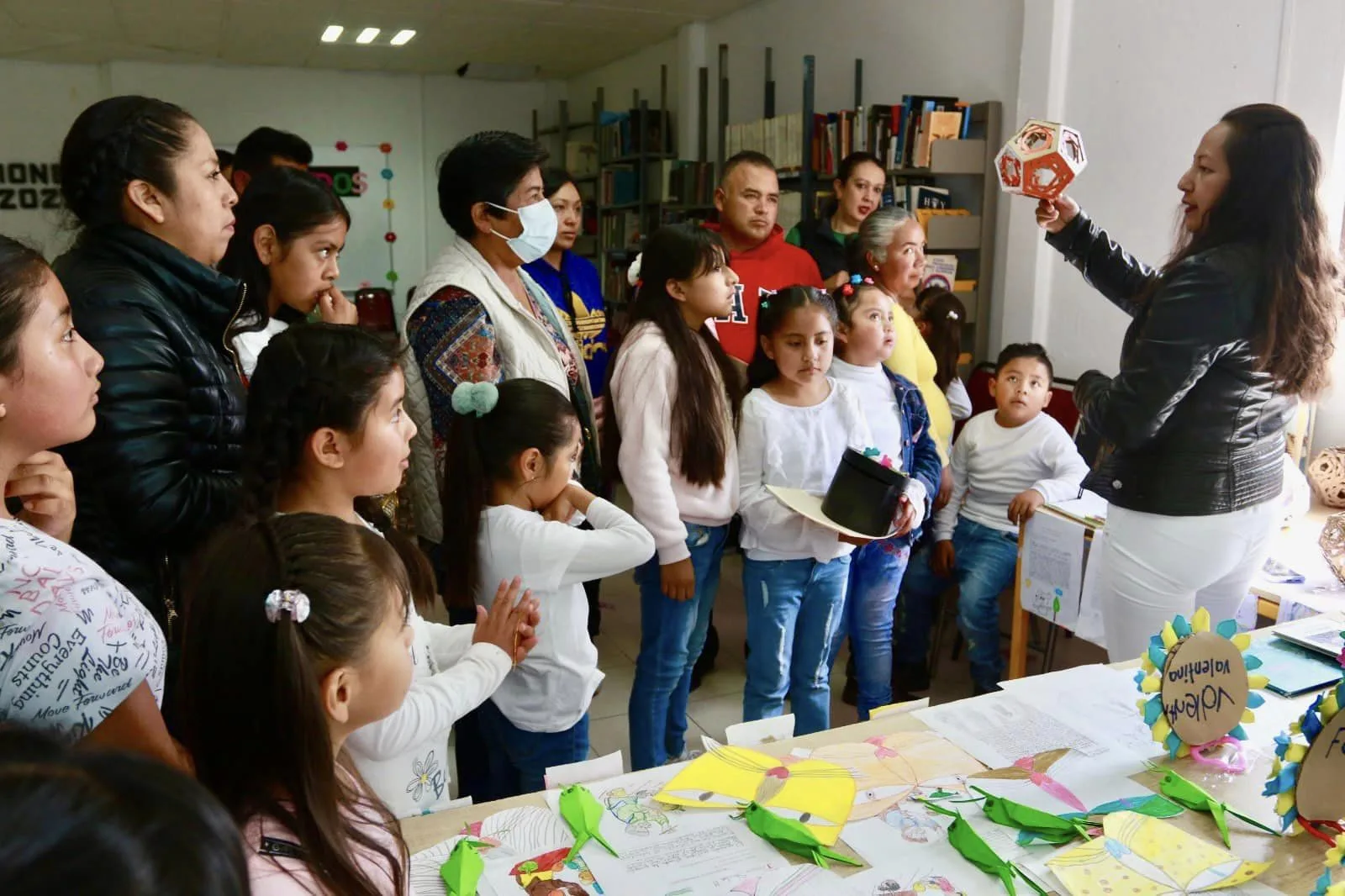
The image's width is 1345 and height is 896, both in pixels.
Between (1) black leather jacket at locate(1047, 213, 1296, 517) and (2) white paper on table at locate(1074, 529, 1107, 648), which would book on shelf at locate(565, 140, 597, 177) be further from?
(1) black leather jacket at locate(1047, 213, 1296, 517)

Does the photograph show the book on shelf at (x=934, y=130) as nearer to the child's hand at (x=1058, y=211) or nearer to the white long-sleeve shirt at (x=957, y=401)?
the white long-sleeve shirt at (x=957, y=401)

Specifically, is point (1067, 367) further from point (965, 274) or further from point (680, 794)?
point (680, 794)

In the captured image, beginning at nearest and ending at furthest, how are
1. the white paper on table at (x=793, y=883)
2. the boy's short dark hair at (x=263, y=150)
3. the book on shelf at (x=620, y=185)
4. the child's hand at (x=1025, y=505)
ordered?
the white paper on table at (x=793, y=883)
the child's hand at (x=1025, y=505)
the boy's short dark hair at (x=263, y=150)
the book on shelf at (x=620, y=185)

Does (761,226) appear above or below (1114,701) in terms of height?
above

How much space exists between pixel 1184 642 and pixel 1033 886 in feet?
1.56

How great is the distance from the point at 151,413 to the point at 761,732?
0.92 metres

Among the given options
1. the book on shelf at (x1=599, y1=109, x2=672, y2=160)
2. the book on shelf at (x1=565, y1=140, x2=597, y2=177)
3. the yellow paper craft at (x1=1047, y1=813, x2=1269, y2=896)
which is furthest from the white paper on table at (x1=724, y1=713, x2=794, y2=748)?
the book on shelf at (x1=565, y1=140, x2=597, y2=177)

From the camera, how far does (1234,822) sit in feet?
3.90

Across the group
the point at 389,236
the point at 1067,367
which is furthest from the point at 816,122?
the point at 389,236

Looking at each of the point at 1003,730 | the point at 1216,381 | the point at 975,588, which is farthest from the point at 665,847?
the point at 975,588

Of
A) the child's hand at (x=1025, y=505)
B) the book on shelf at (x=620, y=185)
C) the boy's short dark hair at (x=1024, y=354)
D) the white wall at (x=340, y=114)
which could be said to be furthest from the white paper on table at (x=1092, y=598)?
the white wall at (x=340, y=114)

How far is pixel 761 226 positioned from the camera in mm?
3207

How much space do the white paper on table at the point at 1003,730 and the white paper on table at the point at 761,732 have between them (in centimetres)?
20

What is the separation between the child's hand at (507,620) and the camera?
4.71 feet
